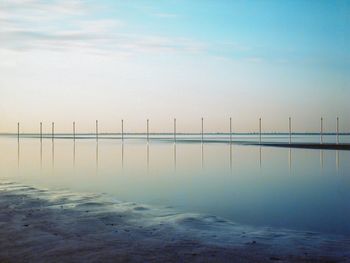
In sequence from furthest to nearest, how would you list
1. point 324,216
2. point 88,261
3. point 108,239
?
point 324,216, point 108,239, point 88,261

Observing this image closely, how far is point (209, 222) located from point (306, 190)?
8309mm

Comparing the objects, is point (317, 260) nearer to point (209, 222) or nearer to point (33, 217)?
point (209, 222)

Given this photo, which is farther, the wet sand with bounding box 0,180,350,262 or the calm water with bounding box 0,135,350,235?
the calm water with bounding box 0,135,350,235

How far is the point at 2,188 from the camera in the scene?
17.5 m

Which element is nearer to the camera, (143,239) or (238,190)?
(143,239)

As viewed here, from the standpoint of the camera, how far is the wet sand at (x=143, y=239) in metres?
7.32

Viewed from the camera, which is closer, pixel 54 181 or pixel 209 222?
pixel 209 222

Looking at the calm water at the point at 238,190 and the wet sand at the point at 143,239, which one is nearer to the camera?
the wet sand at the point at 143,239

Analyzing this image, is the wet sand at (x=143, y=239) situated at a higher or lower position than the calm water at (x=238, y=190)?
higher

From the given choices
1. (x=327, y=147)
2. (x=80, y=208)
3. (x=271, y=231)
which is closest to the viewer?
(x=271, y=231)

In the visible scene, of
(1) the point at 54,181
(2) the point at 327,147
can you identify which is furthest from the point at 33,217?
(2) the point at 327,147

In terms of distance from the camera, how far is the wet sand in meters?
7.32

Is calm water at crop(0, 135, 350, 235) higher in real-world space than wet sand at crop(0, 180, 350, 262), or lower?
lower

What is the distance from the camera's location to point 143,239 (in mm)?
8625
